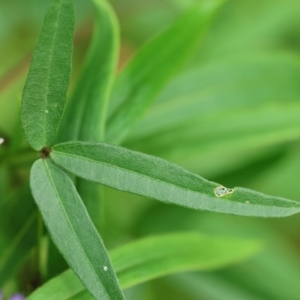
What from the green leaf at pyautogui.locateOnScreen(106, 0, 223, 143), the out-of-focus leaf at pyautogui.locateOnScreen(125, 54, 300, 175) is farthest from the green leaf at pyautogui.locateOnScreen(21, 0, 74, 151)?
the out-of-focus leaf at pyautogui.locateOnScreen(125, 54, 300, 175)

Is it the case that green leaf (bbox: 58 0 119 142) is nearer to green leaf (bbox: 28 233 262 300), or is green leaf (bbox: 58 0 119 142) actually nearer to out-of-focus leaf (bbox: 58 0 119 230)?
out-of-focus leaf (bbox: 58 0 119 230)

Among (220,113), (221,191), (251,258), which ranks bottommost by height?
(221,191)

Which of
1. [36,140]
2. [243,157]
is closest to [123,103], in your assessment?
[36,140]

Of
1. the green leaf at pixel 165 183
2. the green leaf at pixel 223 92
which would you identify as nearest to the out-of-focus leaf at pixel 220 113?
the green leaf at pixel 223 92

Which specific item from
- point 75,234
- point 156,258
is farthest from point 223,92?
point 75,234

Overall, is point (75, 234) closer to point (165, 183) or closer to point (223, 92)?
point (165, 183)

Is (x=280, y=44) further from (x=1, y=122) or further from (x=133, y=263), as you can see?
(x=133, y=263)
